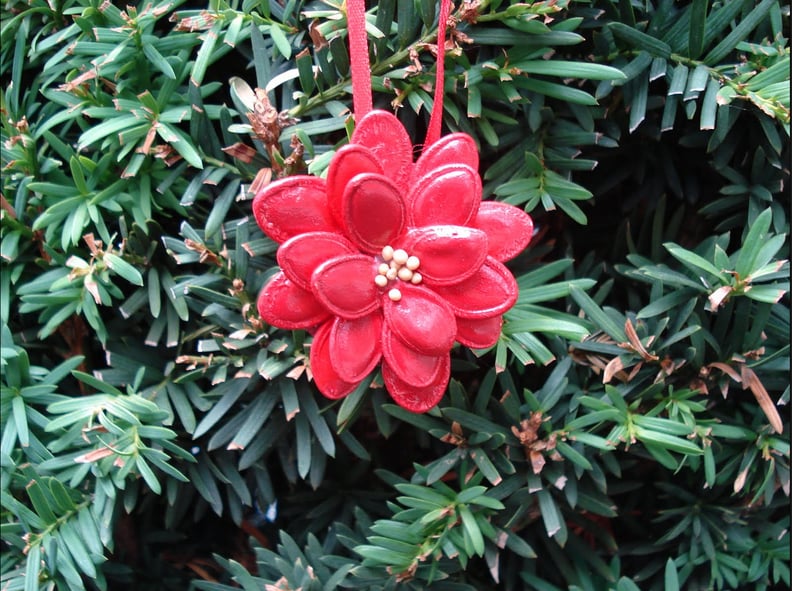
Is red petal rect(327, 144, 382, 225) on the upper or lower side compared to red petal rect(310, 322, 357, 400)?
upper

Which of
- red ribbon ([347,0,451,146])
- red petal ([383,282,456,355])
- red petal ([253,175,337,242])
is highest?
red ribbon ([347,0,451,146])

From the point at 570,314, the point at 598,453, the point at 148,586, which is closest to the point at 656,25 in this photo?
the point at 570,314

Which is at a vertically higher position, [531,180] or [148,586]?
[531,180]

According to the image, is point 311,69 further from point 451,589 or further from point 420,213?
point 451,589

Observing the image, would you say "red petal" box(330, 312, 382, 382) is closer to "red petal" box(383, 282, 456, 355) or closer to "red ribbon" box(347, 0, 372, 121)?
"red petal" box(383, 282, 456, 355)

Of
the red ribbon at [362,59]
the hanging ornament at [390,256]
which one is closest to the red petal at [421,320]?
the hanging ornament at [390,256]

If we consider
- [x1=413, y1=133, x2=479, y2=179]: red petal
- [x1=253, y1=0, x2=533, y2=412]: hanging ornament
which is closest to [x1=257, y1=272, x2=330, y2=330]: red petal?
[x1=253, y1=0, x2=533, y2=412]: hanging ornament

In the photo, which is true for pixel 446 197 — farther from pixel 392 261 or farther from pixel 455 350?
pixel 455 350
